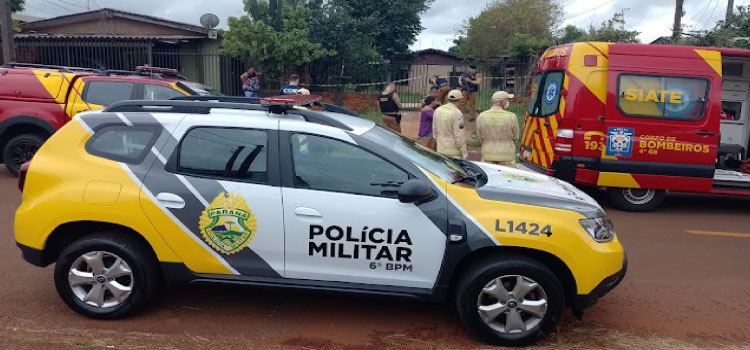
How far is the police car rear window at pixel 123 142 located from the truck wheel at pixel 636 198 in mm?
6497

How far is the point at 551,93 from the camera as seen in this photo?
8.67m

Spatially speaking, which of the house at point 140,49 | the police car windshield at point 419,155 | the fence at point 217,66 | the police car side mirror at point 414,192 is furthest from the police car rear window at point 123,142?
the house at point 140,49

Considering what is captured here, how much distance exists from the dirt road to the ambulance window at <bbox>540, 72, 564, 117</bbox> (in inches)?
130

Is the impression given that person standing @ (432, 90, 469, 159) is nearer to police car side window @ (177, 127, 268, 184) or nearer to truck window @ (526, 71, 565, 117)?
truck window @ (526, 71, 565, 117)

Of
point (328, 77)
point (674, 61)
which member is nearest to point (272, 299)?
point (674, 61)

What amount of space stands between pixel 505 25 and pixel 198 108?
28531 mm

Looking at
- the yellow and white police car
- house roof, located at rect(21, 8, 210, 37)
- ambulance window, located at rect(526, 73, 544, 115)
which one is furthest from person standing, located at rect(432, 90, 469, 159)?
house roof, located at rect(21, 8, 210, 37)

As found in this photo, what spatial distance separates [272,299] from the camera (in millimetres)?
4762

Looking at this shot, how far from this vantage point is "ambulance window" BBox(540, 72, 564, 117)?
27.8 feet

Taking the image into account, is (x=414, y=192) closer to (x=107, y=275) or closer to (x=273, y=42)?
(x=107, y=275)

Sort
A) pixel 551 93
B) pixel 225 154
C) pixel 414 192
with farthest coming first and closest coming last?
pixel 551 93 < pixel 225 154 < pixel 414 192

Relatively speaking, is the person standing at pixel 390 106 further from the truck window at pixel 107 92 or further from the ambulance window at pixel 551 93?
the truck window at pixel 107 92

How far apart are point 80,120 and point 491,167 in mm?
3176

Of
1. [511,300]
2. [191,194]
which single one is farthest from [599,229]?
[191,194]
